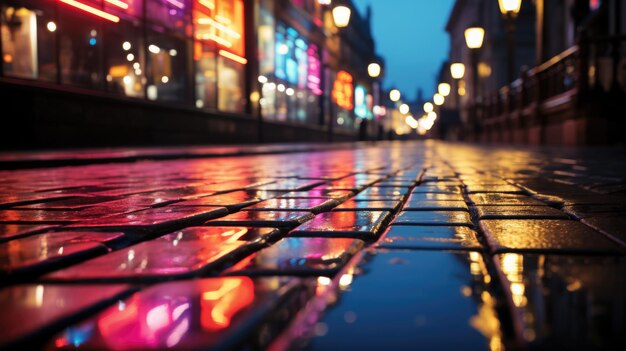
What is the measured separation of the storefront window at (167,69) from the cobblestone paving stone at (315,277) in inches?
514

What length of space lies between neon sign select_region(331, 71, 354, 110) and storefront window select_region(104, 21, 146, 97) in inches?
919

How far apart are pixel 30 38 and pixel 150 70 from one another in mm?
3179

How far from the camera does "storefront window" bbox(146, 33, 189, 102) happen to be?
14859 millimetres

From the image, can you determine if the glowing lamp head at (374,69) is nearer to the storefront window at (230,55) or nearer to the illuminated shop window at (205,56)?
the storefront window at (230,55)

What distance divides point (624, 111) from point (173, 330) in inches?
520

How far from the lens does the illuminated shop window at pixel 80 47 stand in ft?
40.8

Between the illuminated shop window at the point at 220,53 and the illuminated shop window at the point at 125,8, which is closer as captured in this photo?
the illuminated shop window at the point at 125,8

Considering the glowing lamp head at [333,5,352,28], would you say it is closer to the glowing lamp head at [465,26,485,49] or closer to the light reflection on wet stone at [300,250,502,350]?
the glowing lamp head at [465,26,485,49]

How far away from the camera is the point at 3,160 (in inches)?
246

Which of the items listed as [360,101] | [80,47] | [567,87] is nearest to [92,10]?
[80,47]

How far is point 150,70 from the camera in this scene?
48.4 feet

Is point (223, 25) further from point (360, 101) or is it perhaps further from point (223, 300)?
point (360, 101)

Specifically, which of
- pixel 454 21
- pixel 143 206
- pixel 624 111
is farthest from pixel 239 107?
pixel 454 21

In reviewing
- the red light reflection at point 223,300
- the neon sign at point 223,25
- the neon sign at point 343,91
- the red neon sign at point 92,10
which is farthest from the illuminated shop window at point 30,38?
the neon sign at point 343,91
